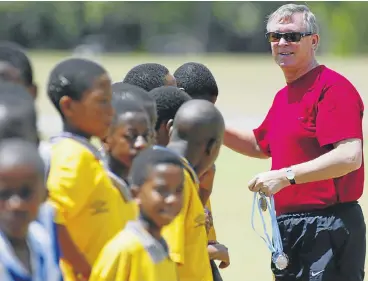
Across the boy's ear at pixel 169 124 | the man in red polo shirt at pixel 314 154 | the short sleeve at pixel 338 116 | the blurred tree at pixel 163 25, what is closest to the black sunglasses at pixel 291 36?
the man in red polo shirt at pixel 314 154

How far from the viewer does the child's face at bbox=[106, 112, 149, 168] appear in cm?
475

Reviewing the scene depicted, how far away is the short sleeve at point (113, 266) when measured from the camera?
413cm

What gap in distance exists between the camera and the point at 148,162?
4.23 meters

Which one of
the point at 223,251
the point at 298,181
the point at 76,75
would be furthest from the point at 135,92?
the point at 298,181

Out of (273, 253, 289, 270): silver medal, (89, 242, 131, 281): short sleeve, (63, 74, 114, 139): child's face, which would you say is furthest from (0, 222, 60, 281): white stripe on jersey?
(273, 253, 289, 270): silver medal

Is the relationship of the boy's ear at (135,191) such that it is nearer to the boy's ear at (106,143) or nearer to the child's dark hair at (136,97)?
the boy's ear at (106,143)

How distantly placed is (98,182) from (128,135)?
36 centimetres

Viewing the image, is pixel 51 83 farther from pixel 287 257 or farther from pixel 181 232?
pixel 287 257

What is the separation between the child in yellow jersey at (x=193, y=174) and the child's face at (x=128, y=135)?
0.26 meters

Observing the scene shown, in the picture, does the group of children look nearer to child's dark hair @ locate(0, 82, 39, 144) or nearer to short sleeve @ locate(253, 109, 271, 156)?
child's dark hair @ locate(0, 82, 39, 144)

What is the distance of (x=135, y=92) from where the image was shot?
5.08 meters

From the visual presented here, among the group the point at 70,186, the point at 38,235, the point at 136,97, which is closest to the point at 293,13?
the point at 136,97

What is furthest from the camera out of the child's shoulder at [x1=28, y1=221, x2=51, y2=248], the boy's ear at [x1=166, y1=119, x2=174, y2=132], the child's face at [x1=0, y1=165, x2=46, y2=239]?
the boy's ear at [x1=166, y1=119, x2=174, y2=132]

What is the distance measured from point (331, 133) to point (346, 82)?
1.19ft
